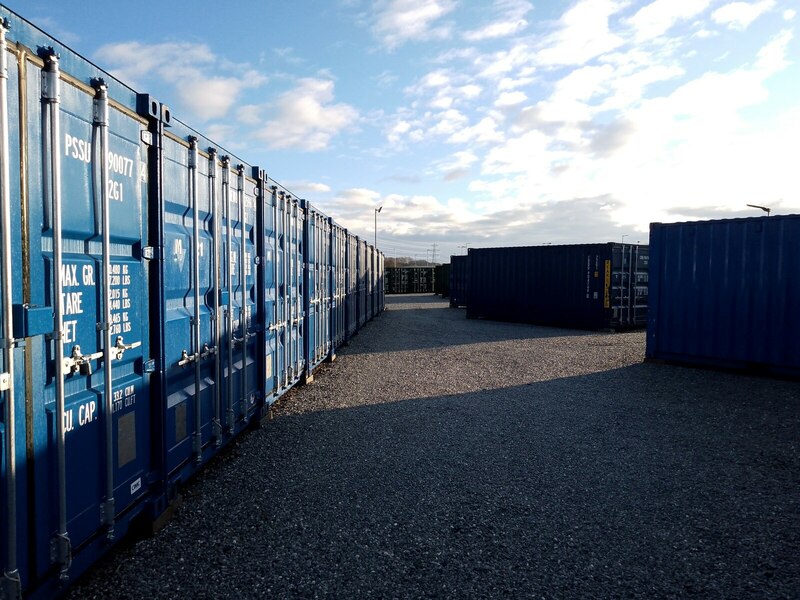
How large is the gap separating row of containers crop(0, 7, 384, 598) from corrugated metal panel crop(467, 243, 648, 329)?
14377 millimetres

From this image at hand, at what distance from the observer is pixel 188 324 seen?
4.05 metres

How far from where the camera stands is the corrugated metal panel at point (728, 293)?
9.09 metres

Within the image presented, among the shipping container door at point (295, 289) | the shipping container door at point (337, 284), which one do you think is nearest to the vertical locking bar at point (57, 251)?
the shipping container door at point (295, 289)

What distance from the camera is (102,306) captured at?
9.66 feet

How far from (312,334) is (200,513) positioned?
494cm

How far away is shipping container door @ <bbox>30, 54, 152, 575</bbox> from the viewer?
2.48m

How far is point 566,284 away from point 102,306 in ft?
55.7

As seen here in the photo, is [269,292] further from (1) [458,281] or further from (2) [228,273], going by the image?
(1) [458,281]

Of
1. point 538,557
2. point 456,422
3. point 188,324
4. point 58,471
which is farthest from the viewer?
point 456,422

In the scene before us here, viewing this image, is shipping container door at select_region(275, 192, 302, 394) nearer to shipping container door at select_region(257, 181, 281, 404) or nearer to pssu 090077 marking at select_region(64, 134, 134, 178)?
shipping container door at select_region(257, 181, 281, 404)

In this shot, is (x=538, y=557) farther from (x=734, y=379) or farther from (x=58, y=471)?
(x=734, y=379)

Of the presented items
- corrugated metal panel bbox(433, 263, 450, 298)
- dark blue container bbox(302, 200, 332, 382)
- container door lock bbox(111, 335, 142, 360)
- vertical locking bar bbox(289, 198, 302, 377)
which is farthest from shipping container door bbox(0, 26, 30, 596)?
corrugated metal panel bbox(433, 263, 450, 298)

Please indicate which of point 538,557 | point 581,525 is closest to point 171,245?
point 538,557

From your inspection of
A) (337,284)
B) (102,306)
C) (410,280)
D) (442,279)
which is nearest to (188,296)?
(102,306)
